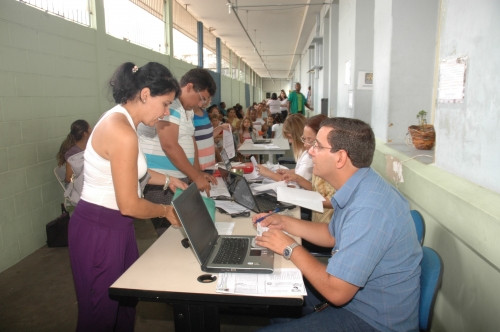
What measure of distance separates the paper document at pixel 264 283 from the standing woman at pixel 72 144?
2661 millimetres

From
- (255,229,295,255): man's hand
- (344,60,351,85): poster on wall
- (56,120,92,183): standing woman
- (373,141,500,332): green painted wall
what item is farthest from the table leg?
(344,60,351,85): poster on wall

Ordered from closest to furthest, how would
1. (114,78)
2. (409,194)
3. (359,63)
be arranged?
(114,78), (409,194), (359,63)

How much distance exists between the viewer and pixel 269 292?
1.30 metres

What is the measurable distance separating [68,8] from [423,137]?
3594 mm

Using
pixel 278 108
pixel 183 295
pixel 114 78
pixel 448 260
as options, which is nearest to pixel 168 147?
pixel 114 78

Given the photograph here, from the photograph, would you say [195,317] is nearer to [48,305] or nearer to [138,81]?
[138,81]

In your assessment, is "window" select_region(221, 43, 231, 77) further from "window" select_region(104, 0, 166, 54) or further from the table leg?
the table leg

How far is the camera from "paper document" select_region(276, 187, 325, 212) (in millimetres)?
2012

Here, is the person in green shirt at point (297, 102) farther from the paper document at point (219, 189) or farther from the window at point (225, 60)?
the paper document at point (219, 189)

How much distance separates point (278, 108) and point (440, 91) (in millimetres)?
9866

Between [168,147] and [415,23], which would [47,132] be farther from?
[415,23]

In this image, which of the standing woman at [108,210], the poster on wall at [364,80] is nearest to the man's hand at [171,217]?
the standing woman at [108,210]

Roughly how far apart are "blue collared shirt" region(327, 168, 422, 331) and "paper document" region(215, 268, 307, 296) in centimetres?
17

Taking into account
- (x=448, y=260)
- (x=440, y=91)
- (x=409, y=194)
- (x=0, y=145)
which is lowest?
(x=448, y=260)
